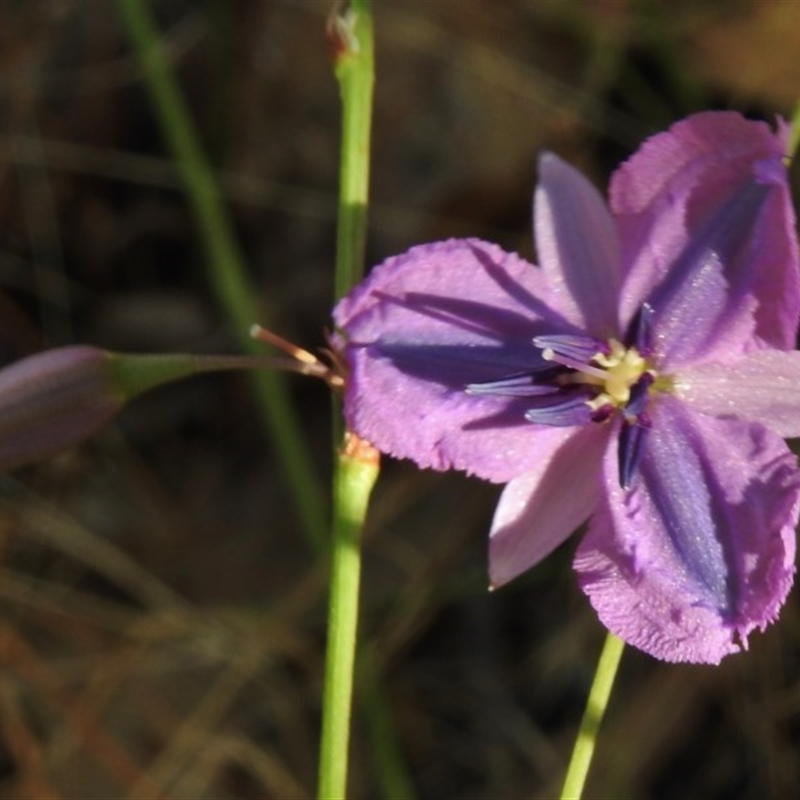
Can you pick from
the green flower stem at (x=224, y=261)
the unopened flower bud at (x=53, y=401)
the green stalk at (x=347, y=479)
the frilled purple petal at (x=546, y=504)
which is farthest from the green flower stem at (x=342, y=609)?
the green flower stem at (x=224, y=261)

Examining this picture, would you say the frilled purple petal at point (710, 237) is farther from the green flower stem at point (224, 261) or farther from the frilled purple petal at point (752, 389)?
the green flower stem at point (224, 261)

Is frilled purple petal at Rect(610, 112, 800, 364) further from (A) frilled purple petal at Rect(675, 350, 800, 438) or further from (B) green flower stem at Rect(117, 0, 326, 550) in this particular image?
(B) green flower stem at Rect(117, 0, 326, 550)

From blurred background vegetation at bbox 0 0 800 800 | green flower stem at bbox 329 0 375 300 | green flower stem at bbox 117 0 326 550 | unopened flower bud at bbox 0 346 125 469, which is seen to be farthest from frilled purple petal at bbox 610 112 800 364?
blurred background vegetation at bbox 0 0 800 800

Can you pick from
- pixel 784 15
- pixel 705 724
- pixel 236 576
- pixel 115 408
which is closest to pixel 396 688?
pixel 236 576

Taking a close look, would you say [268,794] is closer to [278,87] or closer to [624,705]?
[624,705]

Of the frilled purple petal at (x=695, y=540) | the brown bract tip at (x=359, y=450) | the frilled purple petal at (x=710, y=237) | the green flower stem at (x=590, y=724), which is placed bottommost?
the green flower stem at (x=590, y=724)

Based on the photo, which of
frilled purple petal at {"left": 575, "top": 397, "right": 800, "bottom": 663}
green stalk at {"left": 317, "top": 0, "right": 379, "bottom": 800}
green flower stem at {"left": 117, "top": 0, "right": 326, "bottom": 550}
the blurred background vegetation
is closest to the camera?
frilled purple petal at {"left": 575, "top": 397, "right": 800, "bottom": 663}
